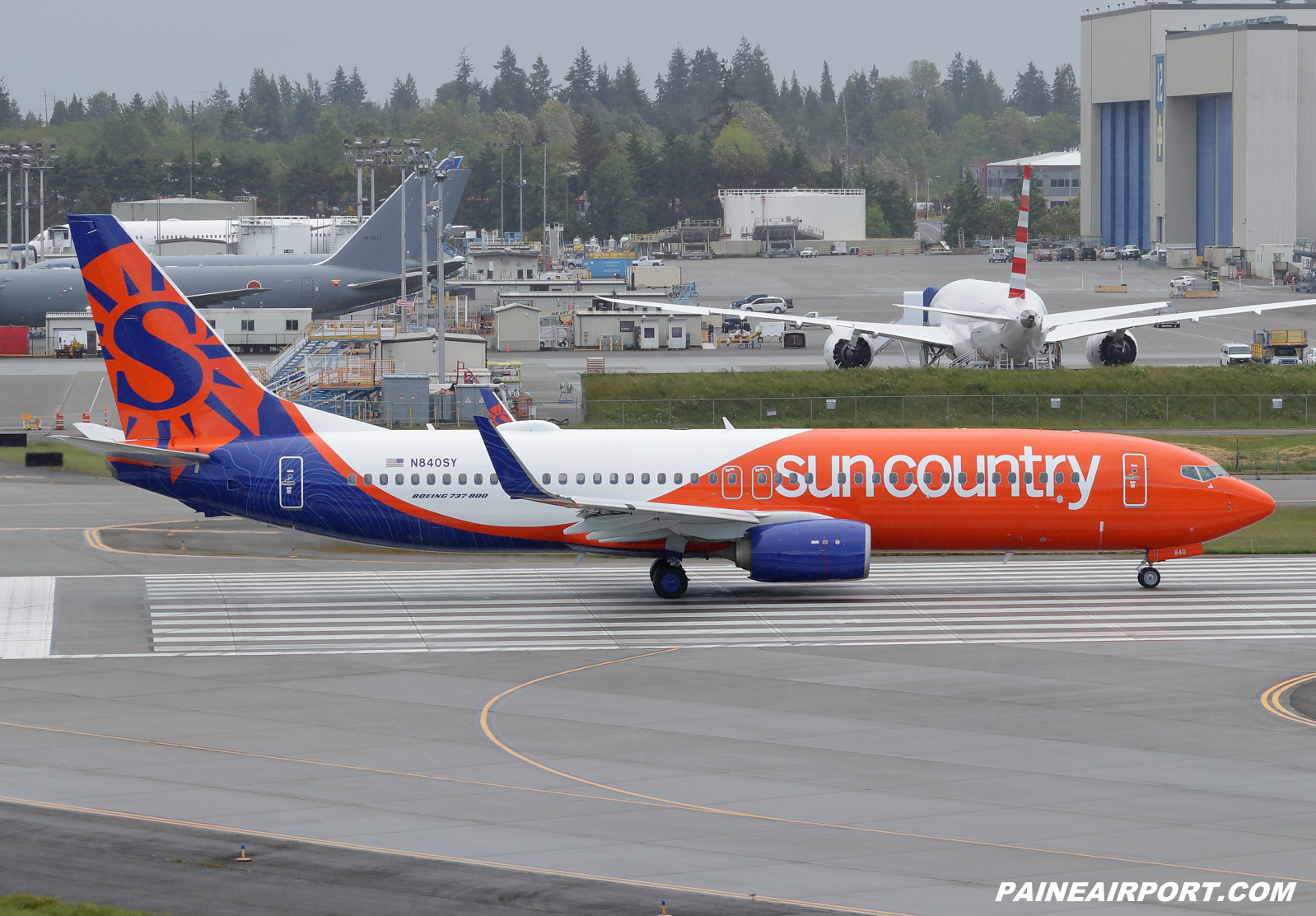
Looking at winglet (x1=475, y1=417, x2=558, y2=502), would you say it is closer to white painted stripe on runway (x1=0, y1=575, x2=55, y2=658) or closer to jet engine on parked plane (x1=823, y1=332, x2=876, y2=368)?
white painted stripe on runway (x1=0, y1=575, x2=55, y2=658)

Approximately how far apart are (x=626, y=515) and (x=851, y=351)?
44537 mm

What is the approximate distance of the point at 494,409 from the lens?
36438 millimetres

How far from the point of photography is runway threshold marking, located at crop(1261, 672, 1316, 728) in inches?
1030

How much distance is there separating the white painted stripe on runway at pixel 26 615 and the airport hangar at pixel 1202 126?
135257 mm

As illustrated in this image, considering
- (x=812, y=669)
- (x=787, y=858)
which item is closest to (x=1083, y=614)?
(x=812, y=669)

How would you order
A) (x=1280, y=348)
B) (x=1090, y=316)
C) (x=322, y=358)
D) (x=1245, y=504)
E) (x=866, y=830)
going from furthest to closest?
(x=1280, y=348), (x=1090, y=316), (x=322, y=358), (x=1245, y=504), (x=866, y=830)

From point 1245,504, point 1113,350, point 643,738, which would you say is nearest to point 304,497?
point 643,738

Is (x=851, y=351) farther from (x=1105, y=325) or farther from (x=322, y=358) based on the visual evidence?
(x=322, y=358)

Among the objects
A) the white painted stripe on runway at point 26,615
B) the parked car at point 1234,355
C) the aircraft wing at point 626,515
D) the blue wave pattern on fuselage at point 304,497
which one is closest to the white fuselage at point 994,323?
the parked car at point 1234,355

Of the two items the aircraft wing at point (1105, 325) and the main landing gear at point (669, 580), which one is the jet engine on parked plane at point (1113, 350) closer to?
the aircraft wing at point (1105, 325)

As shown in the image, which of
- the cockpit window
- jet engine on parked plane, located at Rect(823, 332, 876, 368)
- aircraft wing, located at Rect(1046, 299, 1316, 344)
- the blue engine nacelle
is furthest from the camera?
jet engine on parked plane, located at Rect(823, 332, 876, 368)

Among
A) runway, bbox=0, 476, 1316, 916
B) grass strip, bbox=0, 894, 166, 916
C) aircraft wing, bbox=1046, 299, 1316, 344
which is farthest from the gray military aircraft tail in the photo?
grass strip, bbox=0, 894, 166, 916

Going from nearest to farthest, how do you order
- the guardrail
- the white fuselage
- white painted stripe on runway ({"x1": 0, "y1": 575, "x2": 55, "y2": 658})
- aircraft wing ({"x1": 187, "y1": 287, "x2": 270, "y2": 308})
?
white painted stripe on runway ({"x1": 0, "y1": 575, "x2": 55, "y2": 658}) < the guardrail < the white fuselage < aircraft wing ({"x1": 187, "y1": 287, "x2": 270, "y2": 308})

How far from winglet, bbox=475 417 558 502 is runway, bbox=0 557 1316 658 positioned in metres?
3.00
